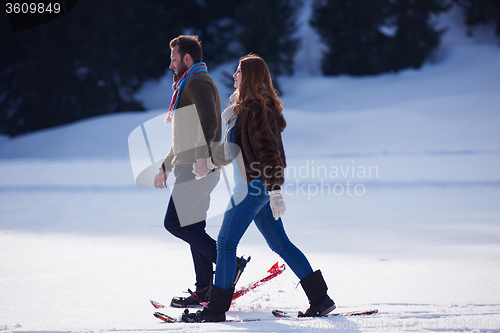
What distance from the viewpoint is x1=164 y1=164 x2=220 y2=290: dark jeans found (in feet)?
9.59

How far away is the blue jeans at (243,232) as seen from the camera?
2.59 m

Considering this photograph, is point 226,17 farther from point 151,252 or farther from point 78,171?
point 151,252

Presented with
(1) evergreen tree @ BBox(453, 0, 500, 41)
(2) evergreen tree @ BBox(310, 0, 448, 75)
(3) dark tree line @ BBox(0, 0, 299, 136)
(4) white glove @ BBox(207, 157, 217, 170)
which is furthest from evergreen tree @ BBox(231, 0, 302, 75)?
(4) white glove @ BBox(207, 157, 217, 170)

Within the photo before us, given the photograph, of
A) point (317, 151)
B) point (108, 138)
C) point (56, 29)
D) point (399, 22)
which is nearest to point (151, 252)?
point (317, 151)

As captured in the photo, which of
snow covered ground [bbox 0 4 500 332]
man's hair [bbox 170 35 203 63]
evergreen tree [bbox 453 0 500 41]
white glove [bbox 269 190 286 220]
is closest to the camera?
white glove [bbox 269 190 286 220]

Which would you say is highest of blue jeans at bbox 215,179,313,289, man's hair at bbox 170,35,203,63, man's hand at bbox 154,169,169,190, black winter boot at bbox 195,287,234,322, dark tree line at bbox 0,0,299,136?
dark tree line at bbox 0,0,299,136

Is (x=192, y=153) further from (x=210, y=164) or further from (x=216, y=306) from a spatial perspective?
(x=216, y=306)

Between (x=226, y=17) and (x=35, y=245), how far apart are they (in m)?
25.7

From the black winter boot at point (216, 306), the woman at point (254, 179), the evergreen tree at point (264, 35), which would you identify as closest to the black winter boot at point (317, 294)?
the woman at point (254, 179)

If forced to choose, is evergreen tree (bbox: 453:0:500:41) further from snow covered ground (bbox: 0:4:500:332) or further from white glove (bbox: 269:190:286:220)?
white glove (bbox: 269:190:286:220)

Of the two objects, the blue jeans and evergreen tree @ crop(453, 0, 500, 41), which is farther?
evergreen tree @ crop(453, 0, 500, 41)

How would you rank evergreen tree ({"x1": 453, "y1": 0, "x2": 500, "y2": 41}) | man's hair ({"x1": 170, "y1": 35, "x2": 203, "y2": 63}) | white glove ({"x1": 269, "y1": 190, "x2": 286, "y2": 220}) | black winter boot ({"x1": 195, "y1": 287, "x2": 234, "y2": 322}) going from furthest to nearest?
evergreen tree ({"x1": 453, "y1": 0, "x2": 500, "y2": 41}) → man's hair ({"x1": 170, "y1": 35, "x2": 203, "y2": 63}) → black winter boot ({"x1": 195, "y1": 287, "x2": 234, "y2": 322}) → white glove ({"x1": 269, "y1": 190, "x2": 286, "y2": 220})

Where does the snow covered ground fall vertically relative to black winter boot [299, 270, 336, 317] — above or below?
above

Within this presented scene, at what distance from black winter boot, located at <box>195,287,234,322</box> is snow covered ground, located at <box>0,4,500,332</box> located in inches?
2.6
